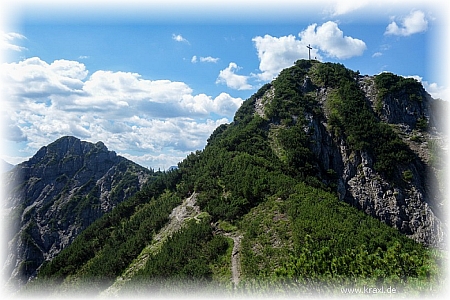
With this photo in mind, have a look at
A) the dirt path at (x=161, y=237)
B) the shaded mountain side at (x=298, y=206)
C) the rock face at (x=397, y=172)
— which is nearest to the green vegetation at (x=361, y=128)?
the shaded mountain side at (x=298, y=206)

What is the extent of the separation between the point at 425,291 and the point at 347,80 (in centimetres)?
9160

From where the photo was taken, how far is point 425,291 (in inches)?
590

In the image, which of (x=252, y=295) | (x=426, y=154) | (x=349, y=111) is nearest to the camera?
(x=252, y=295)

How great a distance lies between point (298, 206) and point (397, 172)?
41.8 meters

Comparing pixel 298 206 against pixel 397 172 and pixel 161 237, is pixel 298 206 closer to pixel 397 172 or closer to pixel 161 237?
pixel 161 237

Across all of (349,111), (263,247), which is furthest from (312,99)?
(263,247)

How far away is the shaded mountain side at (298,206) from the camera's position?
22062 mm

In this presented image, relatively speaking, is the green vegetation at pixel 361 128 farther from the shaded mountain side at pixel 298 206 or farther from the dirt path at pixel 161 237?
the dirt path at pixel 161 237

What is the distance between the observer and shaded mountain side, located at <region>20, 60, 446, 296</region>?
22.1 metres

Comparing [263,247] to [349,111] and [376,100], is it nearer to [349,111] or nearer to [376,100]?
[349,111]

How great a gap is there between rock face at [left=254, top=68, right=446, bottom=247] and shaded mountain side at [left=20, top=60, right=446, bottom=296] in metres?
0.26

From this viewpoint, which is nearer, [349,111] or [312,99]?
[349,111]

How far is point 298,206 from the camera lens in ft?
153

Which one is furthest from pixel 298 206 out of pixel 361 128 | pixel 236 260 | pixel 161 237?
pixel 361 128
